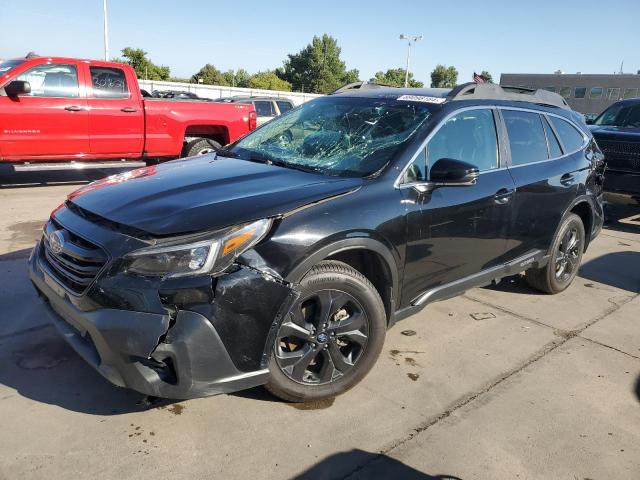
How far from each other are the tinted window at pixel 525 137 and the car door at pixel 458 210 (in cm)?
21

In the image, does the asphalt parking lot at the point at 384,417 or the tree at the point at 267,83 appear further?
the tree at the point at 267,83

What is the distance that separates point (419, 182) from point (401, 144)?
0.27 metres

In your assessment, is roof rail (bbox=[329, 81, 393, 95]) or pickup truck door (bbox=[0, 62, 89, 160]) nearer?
roof rail (bbox=[329, 81, 393, 95])

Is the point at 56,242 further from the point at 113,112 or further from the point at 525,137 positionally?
the point at 113,112

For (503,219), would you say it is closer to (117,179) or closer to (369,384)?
(369,384)

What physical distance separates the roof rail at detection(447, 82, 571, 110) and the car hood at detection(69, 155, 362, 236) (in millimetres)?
1249

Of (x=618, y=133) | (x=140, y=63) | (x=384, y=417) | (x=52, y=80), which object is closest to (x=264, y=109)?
(x=52, y=80)

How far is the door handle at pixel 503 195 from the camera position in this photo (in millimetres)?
3752

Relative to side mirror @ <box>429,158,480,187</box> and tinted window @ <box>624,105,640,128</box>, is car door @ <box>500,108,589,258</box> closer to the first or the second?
side mirror @ <box>429,158,480,187</box>

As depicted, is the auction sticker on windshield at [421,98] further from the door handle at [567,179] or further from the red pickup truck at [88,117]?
the red pickup truck at [88,117]

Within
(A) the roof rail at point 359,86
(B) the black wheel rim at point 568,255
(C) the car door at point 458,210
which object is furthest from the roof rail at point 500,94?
(B) the black wheel rim at point 568,255

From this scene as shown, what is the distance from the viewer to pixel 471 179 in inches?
130

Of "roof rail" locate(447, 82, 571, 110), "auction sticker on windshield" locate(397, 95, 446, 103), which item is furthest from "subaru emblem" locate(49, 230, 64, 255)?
"roof rail" locate(447, 82, 571, 110)

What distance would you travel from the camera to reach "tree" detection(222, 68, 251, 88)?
221 feet
